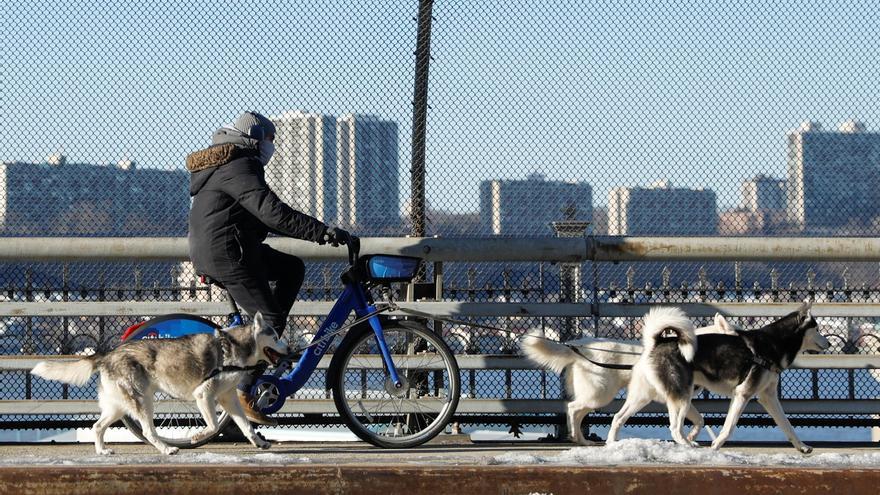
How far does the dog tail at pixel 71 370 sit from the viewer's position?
6836 millimetres

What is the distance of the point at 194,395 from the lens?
22.8 ft

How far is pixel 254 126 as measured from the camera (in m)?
7.40

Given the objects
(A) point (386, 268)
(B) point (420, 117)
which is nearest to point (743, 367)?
(A) point (386, 268)

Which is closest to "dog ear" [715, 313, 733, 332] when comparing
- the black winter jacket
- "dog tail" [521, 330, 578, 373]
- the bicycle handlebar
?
"dog tail" [521, 330, 578, 373]

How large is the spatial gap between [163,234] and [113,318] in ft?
2.16

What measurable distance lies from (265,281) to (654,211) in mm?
2731

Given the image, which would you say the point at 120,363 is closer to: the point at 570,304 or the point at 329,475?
the point at 329,475

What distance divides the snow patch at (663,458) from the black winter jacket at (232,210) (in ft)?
6.70

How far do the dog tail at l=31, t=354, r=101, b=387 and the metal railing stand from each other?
43.1 inches

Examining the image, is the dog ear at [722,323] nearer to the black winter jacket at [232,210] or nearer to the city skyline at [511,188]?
the city skyline at [511,188]

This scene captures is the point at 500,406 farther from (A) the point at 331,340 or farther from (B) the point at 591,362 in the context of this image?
(A) the point at 331,340

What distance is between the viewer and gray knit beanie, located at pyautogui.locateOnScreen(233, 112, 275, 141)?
291 inches

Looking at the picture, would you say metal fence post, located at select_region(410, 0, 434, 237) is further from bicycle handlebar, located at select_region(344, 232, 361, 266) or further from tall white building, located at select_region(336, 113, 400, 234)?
bicycle handlebar, located at select_region(344, 232, 361, 266)

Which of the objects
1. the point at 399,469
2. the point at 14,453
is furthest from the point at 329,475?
the point at 14,453
